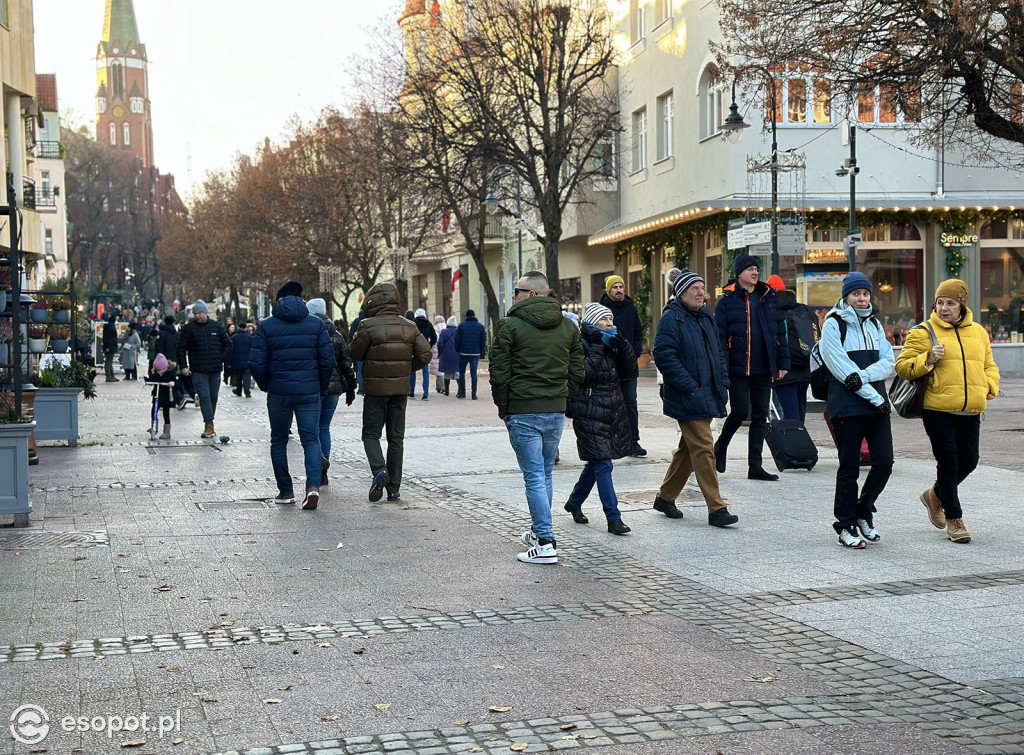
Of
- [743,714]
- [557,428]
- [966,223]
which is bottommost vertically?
[743,714]

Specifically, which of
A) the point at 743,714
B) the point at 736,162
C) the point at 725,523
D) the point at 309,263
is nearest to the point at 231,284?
the point at 309,263

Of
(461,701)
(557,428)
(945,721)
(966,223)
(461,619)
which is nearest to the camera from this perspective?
(945,721)

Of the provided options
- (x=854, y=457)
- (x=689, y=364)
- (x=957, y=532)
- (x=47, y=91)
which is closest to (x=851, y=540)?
(x=854, y=457)

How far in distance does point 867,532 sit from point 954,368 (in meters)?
1.24

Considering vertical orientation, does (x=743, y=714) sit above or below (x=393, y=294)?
below

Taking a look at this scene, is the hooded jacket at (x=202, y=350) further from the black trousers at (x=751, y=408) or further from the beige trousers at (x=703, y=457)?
the beige trousers at (x=703, y=457)

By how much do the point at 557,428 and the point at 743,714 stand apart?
12.5ft

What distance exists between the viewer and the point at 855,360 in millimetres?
8602

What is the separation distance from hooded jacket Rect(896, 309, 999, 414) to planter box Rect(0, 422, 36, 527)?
6416 mm

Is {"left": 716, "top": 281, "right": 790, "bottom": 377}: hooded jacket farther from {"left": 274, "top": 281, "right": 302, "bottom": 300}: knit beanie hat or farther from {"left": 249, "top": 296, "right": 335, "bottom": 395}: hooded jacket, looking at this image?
{"left": 274, "top": 281, "right": 302, "bottom": 300}: knit beanie hat

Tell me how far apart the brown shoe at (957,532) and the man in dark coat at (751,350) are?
3251 millimetres

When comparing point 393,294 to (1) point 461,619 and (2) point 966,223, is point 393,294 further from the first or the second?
(2) point 966,223

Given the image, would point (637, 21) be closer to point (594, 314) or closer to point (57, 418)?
point (57, 418)

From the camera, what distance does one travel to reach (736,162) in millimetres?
28797
